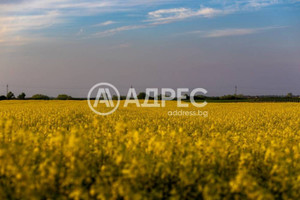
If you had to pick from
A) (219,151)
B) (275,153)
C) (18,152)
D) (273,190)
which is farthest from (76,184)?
(275,153)

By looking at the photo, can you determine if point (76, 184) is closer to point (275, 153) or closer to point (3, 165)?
point (3, 165)

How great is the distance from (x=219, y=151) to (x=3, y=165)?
143 inches

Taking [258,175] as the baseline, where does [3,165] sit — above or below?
above

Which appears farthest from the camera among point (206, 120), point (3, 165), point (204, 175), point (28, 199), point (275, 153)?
point (206, 120)

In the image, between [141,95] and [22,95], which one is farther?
[22,95]

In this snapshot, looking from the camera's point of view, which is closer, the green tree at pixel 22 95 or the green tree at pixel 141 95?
the green tree at pixel 141 95

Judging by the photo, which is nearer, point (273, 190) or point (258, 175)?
point (273, 190)

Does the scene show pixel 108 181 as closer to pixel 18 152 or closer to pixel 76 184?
pixel 76 184

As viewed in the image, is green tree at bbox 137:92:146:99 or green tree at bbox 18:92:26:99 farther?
green tree at bbox 18:92:26:99

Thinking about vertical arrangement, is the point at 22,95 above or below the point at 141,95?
above

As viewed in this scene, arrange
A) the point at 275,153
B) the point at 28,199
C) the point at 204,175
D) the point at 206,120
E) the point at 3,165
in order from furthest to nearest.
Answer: the point at 206,120 < the point at 275,153 < the point at 204,175 < the point at 3,165 < the point at 28,199

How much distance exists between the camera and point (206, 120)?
48.5ft

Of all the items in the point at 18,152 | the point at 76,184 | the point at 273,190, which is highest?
the point at 18,152

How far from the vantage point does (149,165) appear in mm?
4734
